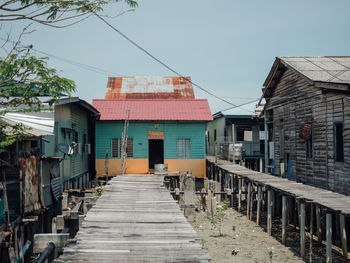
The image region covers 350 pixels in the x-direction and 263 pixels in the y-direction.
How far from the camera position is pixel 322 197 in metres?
10.7

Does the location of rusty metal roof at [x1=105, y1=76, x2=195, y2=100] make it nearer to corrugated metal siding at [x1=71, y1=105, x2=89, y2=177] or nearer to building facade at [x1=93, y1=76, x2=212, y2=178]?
building facade at [x1=93, y1=76, x2=212, y2=178]

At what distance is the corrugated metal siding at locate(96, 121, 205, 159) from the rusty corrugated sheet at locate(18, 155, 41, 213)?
12622mm

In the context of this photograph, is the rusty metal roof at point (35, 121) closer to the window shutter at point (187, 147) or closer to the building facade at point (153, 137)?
the building facade at point (153, 137)

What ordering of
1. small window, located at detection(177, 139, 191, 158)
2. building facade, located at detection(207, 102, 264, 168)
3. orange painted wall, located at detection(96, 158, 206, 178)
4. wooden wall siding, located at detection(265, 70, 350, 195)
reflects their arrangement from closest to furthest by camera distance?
wooden wall siding, located at detection(265, 70, 350, 195) → orange painted wall, located at detection(96, 158, 206, 178) → small window, located at detection(177, 139, 191, 158) → building facade, located at detection(207, 102, 264, 168)

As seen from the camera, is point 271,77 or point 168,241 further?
point 271,77

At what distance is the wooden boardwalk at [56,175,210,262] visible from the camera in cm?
569

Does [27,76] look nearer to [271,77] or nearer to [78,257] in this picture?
[78,257]

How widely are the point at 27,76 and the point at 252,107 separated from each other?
25914 millimetres

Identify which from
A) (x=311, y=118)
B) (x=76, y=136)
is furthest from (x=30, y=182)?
(x=311, y=118)

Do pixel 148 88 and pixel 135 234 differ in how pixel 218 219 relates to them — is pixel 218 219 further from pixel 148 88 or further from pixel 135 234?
pixel 148 88

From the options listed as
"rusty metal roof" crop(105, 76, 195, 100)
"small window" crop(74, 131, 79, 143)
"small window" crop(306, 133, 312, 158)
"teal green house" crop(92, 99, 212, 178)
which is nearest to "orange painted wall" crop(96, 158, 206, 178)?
"teal green house" crop(92, 99, 212, 178)

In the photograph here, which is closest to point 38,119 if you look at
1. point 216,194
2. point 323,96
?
point 216,194

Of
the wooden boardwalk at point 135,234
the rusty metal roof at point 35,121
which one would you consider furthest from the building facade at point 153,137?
the wooden boardwalk at point 135,234

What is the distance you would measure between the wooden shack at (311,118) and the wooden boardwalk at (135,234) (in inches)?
277
